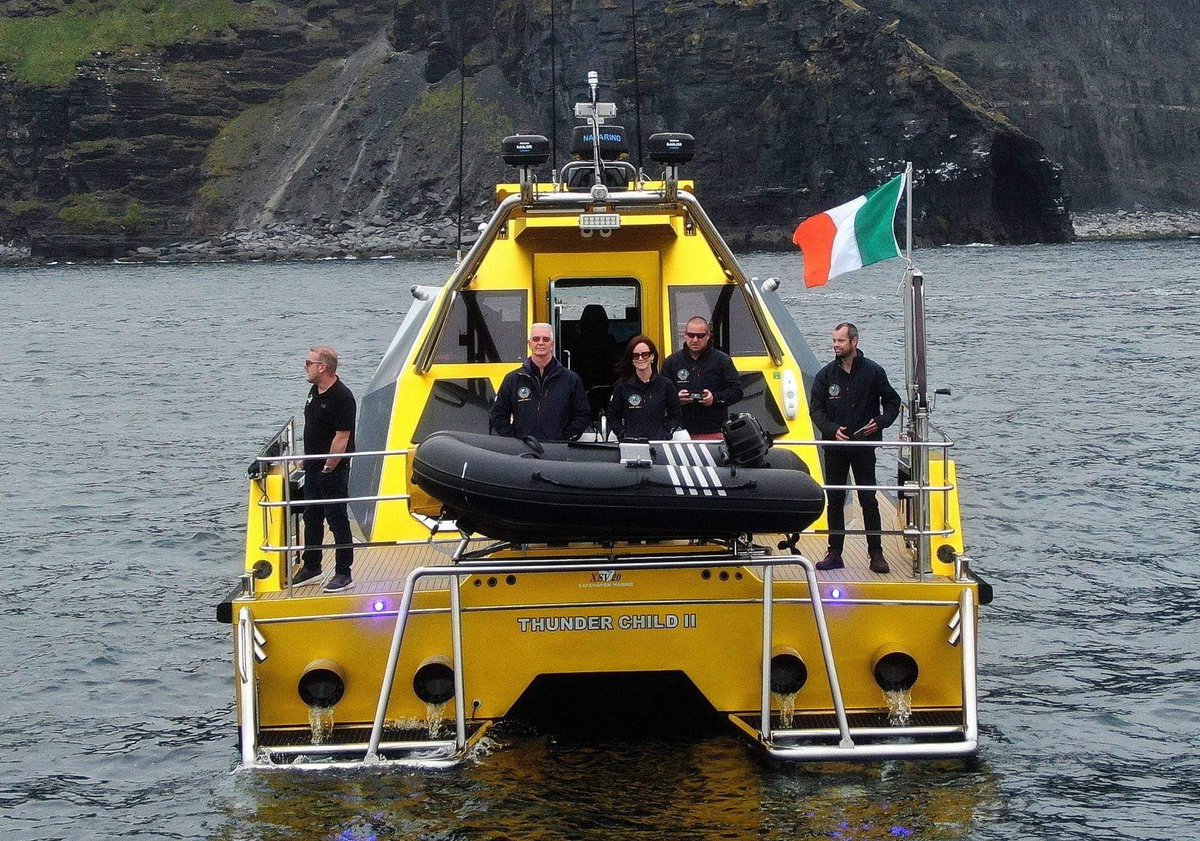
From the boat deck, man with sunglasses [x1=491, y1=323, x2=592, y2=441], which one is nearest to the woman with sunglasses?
man with sunglasses [x1=491, y1=323, x2=592, y2=441]

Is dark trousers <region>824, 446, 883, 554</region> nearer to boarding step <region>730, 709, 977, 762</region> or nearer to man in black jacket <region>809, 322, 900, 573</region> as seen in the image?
man in black jacket <region>809, 322, 900, 573</region>

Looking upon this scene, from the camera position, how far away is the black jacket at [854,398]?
366 inches

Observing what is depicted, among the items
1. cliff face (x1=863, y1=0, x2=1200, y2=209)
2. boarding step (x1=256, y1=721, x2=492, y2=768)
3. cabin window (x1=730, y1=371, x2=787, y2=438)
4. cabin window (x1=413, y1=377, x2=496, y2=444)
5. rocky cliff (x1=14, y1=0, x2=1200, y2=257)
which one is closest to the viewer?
boarding step (x1=256, y1=721, x2=492, y2=768)

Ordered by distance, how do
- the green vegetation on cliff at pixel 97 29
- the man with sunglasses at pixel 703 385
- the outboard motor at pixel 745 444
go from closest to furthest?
1. the outboard motor at pixel 745 444
2. the man with sunglasses at pixel 703 385
3. the green vegetation on cliff at pixel 97 29

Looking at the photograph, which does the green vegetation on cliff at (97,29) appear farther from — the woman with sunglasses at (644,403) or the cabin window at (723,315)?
the woman with sunglasses at (644,403)

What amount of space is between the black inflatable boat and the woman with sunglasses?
1208mm

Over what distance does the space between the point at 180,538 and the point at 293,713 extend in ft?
28.6

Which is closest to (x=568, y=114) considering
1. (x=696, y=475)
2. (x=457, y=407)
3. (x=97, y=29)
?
(x=97, y=29)

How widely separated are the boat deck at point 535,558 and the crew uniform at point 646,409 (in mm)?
863

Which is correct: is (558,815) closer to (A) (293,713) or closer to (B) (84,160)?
(A) (293,713)

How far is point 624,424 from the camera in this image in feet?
29.0

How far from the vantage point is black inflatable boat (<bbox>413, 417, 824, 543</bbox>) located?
7.32m

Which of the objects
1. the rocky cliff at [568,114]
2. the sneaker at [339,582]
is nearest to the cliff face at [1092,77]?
the rocky cliff at [568,114]

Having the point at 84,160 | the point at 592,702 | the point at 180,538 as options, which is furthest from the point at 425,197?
the point at 592,702
